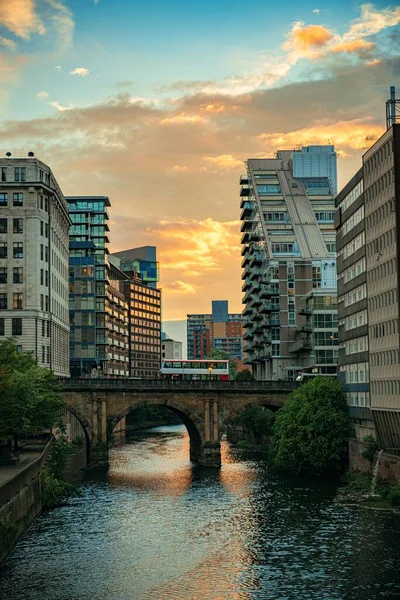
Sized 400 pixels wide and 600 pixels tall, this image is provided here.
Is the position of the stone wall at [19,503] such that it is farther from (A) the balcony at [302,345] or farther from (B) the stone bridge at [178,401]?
(A) the balcony at [302,345]

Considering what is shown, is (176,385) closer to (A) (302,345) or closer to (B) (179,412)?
(B) (179,412)

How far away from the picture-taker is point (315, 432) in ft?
359

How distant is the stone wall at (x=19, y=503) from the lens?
62.7 meters

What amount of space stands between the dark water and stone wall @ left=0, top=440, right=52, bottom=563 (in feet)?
4.26

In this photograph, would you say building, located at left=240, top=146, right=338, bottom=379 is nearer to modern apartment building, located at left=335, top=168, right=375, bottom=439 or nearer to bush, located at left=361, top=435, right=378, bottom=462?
modern apartment building, located at left=335, top=168, right=375, bottom=439

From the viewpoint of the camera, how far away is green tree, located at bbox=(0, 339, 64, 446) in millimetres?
87375

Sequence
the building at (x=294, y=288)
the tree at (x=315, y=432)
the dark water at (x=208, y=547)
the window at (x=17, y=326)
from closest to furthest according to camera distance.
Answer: the dark water at (x=208, y=547)
the tree at (x=315, y=432)
the window at (x=17, y=326)
the building at (x=294, y=288)

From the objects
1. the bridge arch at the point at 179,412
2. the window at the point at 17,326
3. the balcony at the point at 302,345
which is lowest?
the bridge arch at the point at 179,412

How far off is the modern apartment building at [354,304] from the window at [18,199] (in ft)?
170

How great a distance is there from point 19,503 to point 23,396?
2339cm

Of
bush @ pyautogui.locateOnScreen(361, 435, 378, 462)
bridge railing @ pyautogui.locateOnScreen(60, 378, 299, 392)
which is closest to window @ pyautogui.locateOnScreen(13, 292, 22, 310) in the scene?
bridge railing @ pyautogui.locateOnScreen(60, 378, 299, 392)

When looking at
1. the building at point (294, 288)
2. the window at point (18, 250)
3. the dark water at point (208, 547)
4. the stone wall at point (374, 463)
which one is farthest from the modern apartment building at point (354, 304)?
the building at point (294, 288)

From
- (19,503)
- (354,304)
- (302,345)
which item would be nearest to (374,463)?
(354,304)

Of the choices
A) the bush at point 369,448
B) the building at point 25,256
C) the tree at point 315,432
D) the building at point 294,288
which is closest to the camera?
the bush at point 369,448
